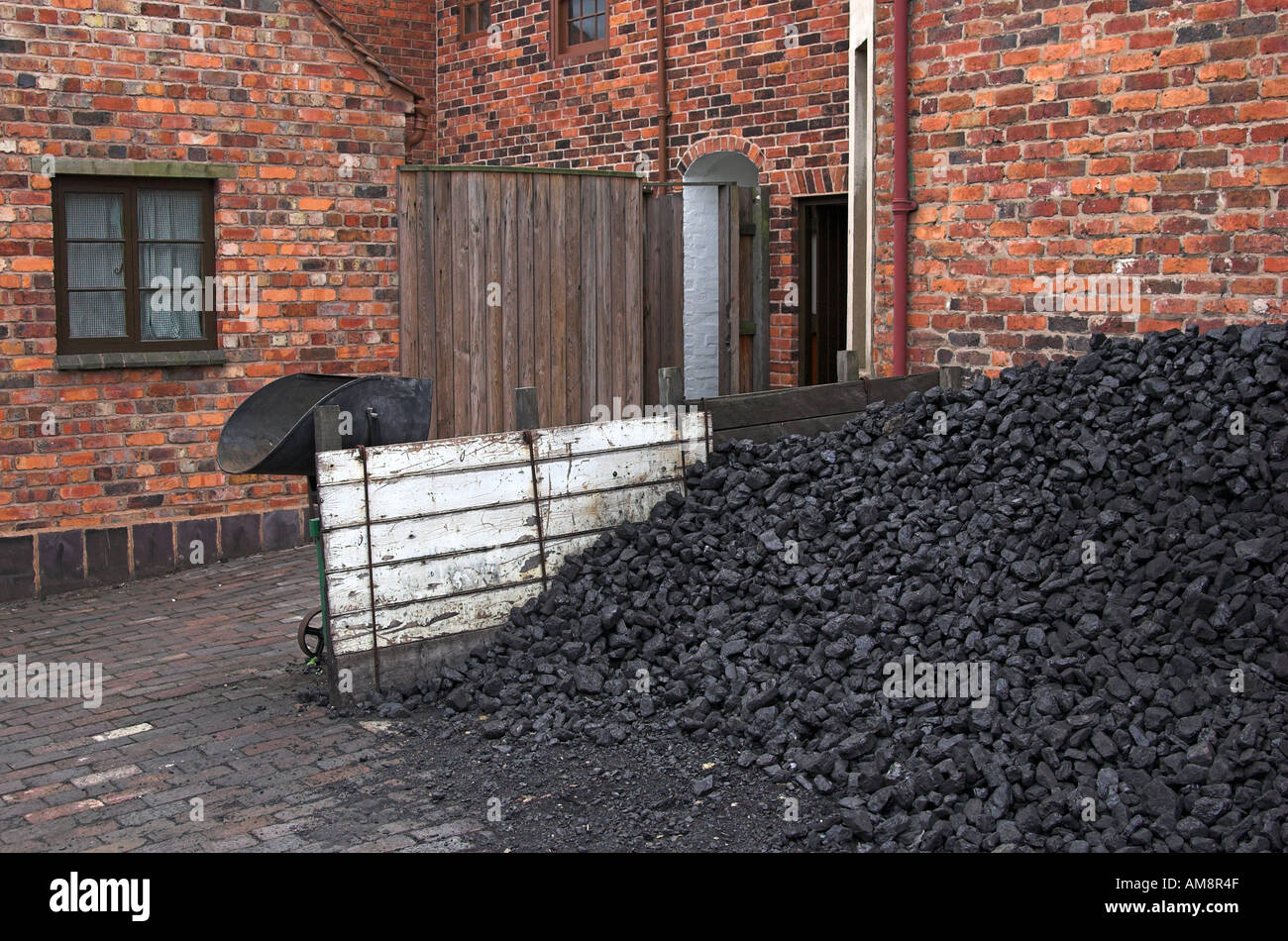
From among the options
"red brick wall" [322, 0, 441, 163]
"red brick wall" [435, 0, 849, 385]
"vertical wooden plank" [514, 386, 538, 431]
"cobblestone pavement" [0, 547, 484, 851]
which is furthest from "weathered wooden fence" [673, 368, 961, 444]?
"red brick wall" [322, 0, 441, 163]

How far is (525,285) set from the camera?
9781 mm

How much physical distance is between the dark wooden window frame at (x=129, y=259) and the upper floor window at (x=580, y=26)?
16.9 feet

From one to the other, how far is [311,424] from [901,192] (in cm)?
401

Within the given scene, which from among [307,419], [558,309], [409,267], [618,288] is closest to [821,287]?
[618,288]

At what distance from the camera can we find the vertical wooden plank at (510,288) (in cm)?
966

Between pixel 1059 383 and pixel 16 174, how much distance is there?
6.78 m

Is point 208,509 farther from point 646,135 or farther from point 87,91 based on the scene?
point 646,135

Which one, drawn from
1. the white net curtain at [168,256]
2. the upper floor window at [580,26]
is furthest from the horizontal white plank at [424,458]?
the upper floor window at [580,26]

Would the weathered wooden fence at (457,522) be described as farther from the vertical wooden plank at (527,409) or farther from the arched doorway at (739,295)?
the arched doorway at (739,295)

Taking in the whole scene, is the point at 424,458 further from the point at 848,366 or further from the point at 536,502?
the point at 848,366

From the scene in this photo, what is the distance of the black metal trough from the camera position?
260 inches

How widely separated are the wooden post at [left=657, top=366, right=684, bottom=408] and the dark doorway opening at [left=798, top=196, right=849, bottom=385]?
4.41 metres

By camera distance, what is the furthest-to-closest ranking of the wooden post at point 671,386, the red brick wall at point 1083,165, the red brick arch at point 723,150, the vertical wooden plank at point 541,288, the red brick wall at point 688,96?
the red brick arch at point 723,150, the red brick wall at point 688,96, the vertical wooden plank at point 541,288, the wooden post at point 671,386, the red brick wall at point 1083,165
